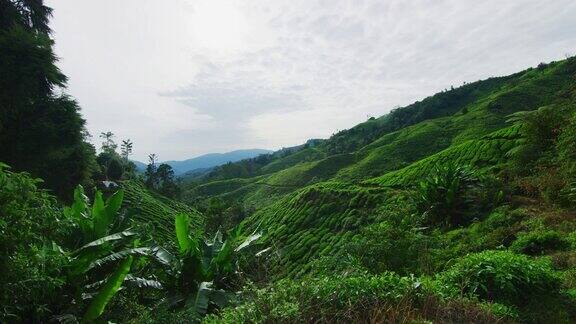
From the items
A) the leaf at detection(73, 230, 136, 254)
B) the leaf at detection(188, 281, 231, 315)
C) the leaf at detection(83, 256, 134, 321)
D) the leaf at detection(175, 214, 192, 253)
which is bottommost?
the leaf at detection(188, 281, 231, 315)

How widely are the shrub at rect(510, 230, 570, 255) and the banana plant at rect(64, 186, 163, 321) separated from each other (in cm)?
1076

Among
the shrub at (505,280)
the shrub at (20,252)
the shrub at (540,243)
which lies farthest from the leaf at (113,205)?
the shrub at (540,243)

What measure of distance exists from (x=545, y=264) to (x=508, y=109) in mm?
75089

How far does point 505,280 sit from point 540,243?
574cm

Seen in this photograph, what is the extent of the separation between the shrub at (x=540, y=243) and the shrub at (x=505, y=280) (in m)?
4.21

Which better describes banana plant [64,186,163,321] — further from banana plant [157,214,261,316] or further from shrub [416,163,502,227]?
shrub [416,163,502,227]

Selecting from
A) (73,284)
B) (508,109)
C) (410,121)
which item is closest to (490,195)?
(73,284)

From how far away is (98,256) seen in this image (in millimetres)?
11102

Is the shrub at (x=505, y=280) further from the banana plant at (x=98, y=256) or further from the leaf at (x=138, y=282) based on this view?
the leaf at (x=138, y=282)

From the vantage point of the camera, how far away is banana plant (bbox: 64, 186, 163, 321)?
9.77 metres

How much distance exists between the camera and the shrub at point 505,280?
7.34 m

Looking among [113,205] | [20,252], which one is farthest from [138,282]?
[20,252]

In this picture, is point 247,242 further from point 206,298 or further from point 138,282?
point 138,282

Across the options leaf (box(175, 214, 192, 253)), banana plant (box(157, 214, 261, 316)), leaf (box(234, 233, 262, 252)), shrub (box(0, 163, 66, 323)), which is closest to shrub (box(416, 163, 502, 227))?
leaf (box(234, 233, 262, 252))
